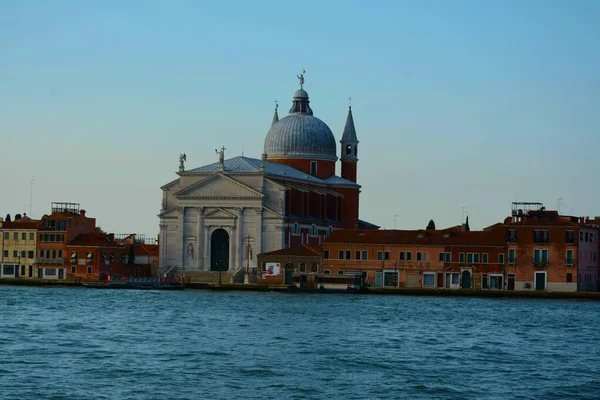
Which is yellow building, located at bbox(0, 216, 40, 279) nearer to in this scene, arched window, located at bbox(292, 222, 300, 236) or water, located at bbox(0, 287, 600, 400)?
arched window, located at bbox(292, 222, 300, 236)

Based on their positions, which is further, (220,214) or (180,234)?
(180,234)

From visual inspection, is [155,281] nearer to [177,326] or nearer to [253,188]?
[253,188]

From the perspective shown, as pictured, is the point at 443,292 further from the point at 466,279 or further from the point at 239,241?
the point at 239,241

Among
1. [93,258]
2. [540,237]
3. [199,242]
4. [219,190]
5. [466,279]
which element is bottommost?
[466,279]

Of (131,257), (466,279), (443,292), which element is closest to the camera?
(443,292)

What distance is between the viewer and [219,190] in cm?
9106

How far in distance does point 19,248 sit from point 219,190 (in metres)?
13.8

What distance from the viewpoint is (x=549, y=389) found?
111ft

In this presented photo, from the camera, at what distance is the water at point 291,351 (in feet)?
107

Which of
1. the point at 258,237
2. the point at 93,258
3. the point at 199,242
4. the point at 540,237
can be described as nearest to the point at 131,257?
the point at 93,258

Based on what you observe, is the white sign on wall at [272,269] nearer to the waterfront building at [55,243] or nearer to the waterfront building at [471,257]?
the waterfront building at [471,257]

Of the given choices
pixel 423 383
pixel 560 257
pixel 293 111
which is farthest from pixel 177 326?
pixel 293 111

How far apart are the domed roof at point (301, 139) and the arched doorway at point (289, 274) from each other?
1788cm

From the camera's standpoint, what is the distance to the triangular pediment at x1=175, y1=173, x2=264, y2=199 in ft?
296
